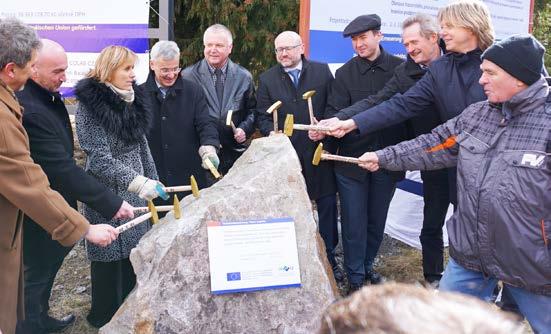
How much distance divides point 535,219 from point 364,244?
2019 mm

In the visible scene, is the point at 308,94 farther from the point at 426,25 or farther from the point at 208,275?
the point at 208,275

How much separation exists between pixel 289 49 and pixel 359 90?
0.63 metres

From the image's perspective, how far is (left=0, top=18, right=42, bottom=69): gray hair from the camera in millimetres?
2365

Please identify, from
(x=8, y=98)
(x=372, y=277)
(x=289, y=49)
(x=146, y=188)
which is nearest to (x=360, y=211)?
(x=372, y=277)

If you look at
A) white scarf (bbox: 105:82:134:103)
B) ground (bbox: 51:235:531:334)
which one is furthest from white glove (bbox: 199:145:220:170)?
ground (bbox: 51:235:531:334)

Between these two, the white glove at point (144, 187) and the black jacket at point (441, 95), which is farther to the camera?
the black jacket at point (441, 95)

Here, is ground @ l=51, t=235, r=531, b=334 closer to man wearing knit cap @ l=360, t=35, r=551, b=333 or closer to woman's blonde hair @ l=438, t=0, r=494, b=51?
man wearing knit cap @ l=360, t=35, r=551, b=333

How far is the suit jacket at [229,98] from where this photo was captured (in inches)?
173

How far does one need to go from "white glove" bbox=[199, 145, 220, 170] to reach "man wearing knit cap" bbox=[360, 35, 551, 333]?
5.45ft

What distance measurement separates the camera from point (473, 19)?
10.8 ft

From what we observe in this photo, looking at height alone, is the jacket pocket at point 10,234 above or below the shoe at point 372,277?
above

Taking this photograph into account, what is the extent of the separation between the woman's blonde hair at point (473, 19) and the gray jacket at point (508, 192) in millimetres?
849

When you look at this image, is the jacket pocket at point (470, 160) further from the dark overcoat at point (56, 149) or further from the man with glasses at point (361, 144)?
the dark overcoat at point (56, 149)

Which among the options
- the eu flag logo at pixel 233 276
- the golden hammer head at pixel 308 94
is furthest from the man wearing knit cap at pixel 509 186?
the golden hammer head at pixel 308 94
